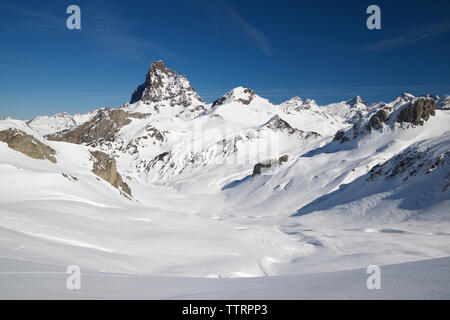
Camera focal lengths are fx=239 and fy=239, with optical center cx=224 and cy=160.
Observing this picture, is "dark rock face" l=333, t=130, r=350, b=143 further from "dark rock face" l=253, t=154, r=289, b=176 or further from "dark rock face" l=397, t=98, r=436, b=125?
"dark rock face" l=253, t=154, r=289, b=176

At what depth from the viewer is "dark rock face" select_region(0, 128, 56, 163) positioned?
87.3ft

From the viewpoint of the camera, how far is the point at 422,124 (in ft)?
218

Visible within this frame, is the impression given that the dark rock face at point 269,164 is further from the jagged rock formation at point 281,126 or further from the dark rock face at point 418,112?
the jagged rock formation at point 281,126

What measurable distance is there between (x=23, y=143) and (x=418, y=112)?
8767 centimetres

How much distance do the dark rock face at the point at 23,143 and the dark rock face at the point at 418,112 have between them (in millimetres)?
83048

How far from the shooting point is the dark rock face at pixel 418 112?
219 ft

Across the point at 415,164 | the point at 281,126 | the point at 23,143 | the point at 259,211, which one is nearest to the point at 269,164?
the point at 259,211

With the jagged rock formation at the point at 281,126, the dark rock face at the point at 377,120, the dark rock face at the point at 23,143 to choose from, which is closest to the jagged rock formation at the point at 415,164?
the dark rock face at the point at 377,120

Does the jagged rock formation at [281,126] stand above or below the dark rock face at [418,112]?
above

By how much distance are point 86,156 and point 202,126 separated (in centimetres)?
13528

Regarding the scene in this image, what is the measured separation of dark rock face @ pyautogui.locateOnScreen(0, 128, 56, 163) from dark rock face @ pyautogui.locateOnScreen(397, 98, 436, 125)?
83.0 meters

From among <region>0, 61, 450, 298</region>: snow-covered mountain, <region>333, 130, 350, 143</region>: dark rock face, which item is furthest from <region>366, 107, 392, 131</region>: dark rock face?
<region>333, 130, 350, 143</region>: dark rock face
